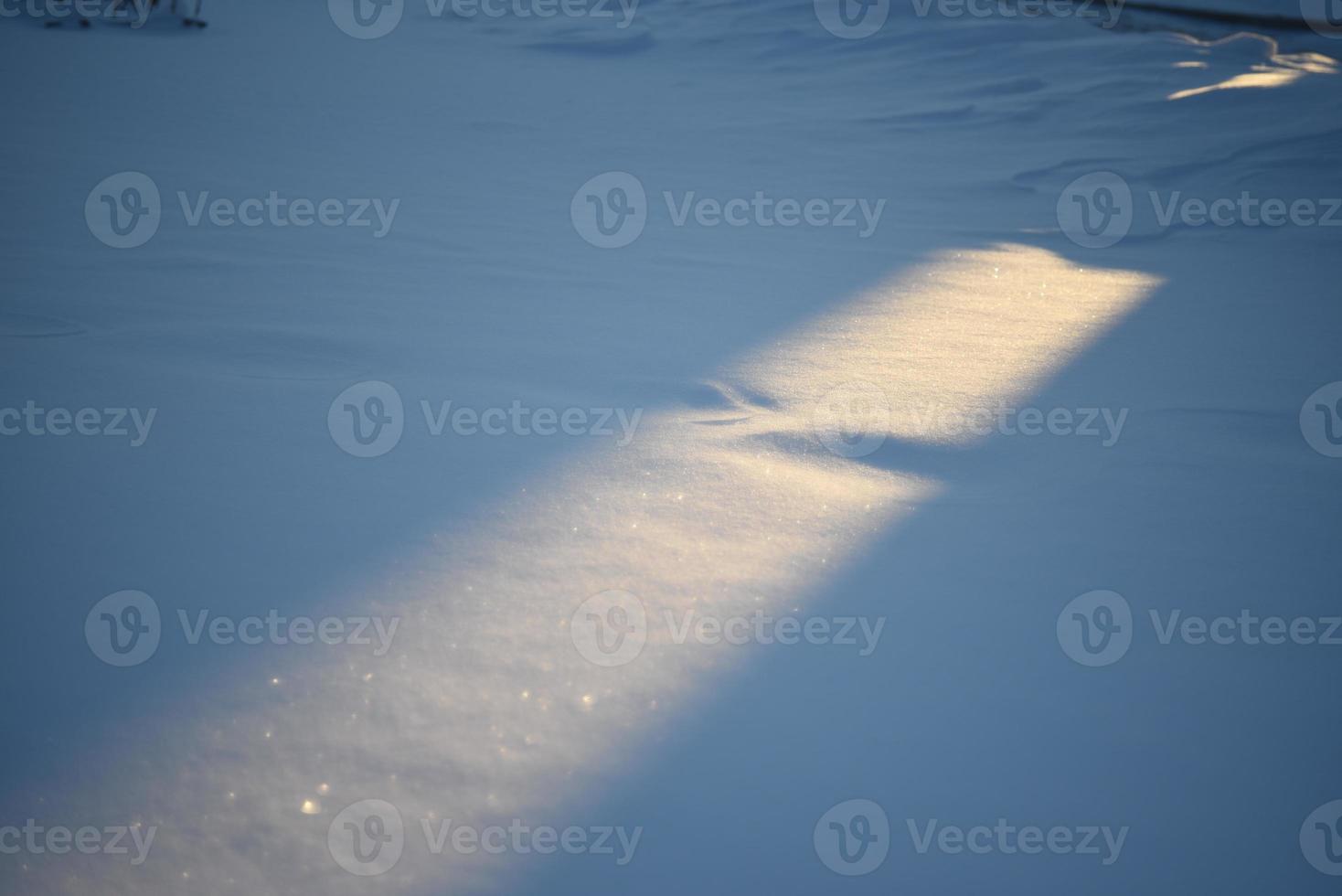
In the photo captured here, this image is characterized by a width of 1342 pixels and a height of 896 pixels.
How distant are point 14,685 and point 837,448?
962mm

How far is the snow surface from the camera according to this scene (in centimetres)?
72

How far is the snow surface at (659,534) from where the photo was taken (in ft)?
2.35

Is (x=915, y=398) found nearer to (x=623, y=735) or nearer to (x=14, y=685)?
(x=623, y=735)

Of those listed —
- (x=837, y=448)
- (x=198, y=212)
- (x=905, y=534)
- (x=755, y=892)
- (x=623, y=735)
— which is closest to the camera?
(x=755, y=892)

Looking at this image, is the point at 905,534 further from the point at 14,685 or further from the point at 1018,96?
the point at 1018,96

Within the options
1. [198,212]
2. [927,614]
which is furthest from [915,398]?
[198,212]

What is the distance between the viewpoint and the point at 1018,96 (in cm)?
355

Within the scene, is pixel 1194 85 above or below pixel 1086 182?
above

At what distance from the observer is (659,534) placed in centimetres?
104

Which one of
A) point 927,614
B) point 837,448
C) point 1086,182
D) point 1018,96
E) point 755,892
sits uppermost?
point 1018,96

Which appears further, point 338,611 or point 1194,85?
point 1194,85

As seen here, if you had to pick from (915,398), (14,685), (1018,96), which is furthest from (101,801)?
(1018,96)

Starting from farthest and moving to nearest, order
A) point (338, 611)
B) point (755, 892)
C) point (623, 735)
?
point (338, 611) → point (623, 735) → point (755, 892)

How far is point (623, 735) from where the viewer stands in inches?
30.7
